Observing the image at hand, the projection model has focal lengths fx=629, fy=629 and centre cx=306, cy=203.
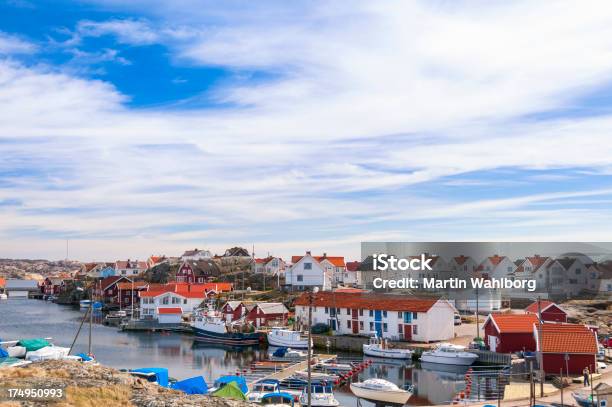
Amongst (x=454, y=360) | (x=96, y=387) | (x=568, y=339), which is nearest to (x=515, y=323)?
(x=454, y=360)

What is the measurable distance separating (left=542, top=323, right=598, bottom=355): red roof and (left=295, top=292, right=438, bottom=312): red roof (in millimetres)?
14884

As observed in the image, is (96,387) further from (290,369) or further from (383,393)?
Answer: (290,369)

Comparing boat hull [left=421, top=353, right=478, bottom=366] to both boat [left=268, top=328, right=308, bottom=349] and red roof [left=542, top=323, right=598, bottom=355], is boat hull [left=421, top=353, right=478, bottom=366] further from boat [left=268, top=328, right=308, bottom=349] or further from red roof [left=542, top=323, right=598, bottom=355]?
boat [left=268, top=328, right=308, bottom=349]

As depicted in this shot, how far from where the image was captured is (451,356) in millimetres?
46719

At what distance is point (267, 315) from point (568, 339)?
34945 millimetres

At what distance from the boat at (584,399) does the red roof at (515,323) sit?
1579cm

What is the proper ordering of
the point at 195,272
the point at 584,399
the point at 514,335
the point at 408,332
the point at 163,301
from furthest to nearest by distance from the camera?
the point at 195,272 → the point at 163,301 → the point at 408,332 → the point at 514,335 → the point at 584,399

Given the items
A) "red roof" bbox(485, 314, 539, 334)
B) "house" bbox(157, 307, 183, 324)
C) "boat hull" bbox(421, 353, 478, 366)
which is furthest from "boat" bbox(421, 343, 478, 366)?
"house" bbox(157, 307, 183, 324)

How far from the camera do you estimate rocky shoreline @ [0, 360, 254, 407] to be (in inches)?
727

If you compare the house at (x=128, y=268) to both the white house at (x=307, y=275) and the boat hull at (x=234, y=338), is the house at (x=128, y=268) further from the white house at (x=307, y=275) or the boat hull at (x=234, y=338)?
the boat hull at (x=234, y=338)

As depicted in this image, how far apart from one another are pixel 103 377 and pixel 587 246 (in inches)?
3230

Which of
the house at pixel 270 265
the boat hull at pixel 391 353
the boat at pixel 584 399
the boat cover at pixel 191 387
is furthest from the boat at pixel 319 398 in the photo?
the house at pixel 270 265

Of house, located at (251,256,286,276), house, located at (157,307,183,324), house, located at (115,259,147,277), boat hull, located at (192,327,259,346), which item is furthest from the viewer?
house, located at (115,259,147,277)

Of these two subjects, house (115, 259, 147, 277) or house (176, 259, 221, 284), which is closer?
house (176, 259, 221, 284)
